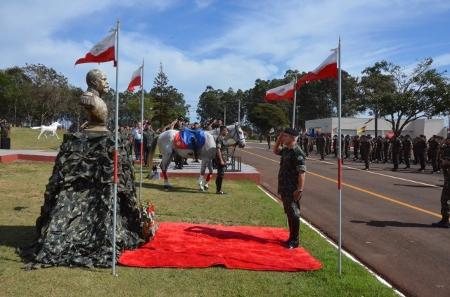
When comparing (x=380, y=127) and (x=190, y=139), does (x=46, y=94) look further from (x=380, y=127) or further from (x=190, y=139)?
(x=190, y=139)

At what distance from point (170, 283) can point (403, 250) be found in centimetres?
436

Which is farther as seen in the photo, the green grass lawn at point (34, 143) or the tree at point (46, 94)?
the tree at point (46, 94)

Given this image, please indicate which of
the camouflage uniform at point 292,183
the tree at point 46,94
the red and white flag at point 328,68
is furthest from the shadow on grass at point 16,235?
the tree at point 46,94

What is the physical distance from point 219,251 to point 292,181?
5.38ft

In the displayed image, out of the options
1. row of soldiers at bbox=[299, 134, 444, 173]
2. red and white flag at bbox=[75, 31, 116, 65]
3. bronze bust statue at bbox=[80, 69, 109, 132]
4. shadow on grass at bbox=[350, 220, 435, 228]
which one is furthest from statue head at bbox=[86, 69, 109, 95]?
row of soldiers at bbox=[299, 134, 444, 173]

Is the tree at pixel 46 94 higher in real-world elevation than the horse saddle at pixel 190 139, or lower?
higher

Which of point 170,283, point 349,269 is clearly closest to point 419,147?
point 349,269

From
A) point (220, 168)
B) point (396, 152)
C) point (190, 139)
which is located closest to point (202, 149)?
point (190, 139)

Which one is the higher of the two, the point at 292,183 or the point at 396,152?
the point at 396,152

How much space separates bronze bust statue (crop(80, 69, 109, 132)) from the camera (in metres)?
7.50

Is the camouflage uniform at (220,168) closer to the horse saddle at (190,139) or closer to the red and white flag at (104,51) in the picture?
the horse saddle at (190,139)

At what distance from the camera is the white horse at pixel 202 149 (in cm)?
1485

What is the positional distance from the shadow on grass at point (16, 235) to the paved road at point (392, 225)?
5213 mm

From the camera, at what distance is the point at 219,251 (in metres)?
7.40
